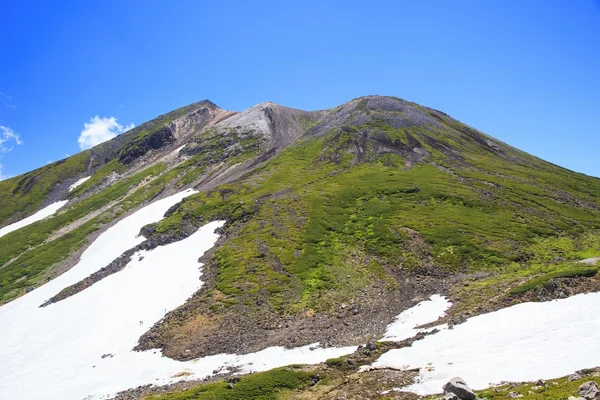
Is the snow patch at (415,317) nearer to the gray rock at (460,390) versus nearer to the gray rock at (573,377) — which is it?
the gray rock at (460,390)

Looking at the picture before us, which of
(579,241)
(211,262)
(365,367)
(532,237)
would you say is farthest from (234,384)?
(579,241)

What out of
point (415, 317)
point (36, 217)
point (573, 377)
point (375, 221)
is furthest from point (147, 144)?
point (573, 377)

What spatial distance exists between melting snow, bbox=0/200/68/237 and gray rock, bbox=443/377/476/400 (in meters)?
152

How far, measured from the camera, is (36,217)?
136 meters

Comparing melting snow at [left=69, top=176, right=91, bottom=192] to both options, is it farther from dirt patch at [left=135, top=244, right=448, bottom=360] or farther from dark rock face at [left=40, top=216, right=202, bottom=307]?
dirt patch at [left=135, top=244, right=448, bottom=360]

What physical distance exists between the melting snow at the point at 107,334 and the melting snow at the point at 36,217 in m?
75.1

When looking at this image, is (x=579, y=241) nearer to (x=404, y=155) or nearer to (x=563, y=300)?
(x=563, y=300)

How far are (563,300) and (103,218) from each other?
111m

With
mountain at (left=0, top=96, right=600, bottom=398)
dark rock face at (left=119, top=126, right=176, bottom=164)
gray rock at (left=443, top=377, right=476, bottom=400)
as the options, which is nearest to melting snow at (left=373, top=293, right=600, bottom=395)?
gray rock at (left=443, top=377, right=476, bottom=400)

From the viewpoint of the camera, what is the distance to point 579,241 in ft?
191

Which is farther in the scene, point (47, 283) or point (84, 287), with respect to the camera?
point (47, 283)

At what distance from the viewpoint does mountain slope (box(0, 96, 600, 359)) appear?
43781mm

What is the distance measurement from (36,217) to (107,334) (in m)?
119

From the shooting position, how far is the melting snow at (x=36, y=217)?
130 metres
